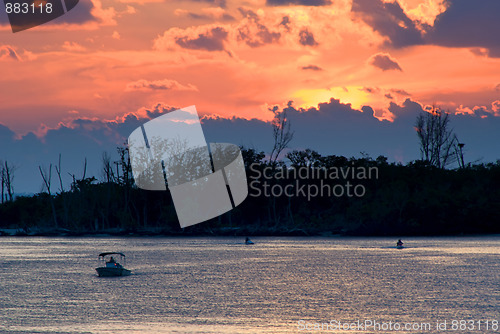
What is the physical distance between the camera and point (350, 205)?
4769 inches

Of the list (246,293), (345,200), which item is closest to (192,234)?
(345,200)

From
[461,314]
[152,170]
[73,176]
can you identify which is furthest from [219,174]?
[461,314]

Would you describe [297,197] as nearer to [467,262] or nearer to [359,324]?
[467,262]

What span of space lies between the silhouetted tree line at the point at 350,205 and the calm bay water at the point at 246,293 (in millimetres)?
43764

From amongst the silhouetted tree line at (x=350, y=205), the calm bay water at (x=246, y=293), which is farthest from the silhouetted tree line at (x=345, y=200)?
the calm bay water at (x=246, y=293)

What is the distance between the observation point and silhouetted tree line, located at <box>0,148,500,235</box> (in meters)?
118

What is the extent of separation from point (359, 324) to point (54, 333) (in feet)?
42.9

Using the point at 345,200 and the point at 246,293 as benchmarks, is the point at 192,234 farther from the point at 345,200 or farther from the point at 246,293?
the point at 246,293

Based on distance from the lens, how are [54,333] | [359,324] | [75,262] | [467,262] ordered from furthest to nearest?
[75,262], [467,262], [359,324], [54,333]

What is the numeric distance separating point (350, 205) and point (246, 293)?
3131 inches

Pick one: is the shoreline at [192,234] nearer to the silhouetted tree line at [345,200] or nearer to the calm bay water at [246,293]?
the silhouetted tree line at [345,200]

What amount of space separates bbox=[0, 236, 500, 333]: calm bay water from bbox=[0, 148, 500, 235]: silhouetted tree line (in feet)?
144

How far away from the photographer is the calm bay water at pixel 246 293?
3269 cm

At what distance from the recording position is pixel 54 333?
29.4m
